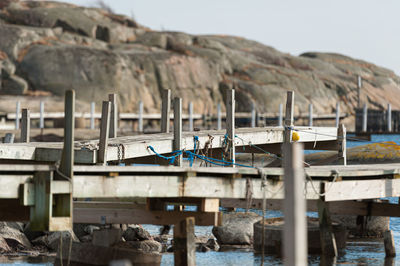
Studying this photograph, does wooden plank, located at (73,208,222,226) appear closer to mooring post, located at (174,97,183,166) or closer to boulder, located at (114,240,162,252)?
boulder, located at (114,240,162,252)

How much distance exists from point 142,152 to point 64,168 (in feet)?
21.0

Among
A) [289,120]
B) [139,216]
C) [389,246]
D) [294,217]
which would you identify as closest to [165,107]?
[289,120]

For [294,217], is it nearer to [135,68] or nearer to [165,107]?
[165,107]

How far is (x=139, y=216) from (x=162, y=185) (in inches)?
82.3

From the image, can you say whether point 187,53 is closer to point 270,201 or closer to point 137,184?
point 270,201

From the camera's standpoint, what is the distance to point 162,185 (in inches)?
462

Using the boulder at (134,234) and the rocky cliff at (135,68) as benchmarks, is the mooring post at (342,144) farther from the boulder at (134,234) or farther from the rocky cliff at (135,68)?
the rocky cliff at (135,68)

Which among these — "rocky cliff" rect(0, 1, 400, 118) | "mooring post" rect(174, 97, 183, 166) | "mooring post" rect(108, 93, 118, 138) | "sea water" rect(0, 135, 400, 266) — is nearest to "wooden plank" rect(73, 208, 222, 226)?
"sea water" rect(0, 135, 400, 266)

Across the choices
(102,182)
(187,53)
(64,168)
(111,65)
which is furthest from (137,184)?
A: (187,53)

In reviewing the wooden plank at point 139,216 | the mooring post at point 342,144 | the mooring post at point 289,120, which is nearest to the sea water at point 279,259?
the wooden plank at point 139,216

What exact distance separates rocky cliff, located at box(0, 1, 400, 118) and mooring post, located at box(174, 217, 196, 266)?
45.5m

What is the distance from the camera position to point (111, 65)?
62.3 m

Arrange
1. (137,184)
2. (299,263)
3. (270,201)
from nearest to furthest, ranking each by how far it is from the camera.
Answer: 1. (299,263)
2. (137,184)
3. (270,201)

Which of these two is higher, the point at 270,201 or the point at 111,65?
the point at 111,65
